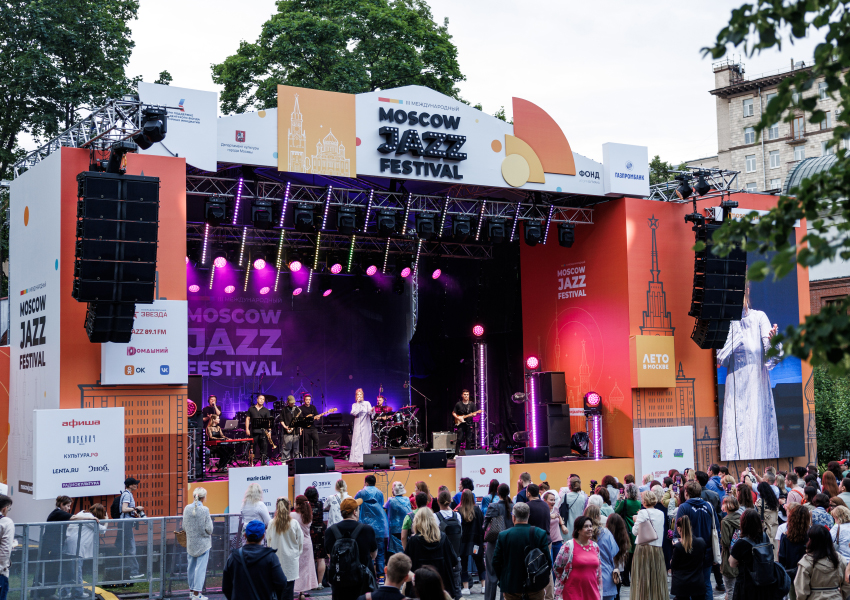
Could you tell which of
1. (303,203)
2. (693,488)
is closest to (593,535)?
(693,488)

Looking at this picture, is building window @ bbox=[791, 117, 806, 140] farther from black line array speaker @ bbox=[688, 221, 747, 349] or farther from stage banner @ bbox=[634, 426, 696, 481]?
stage banner @ bbox=[634, 426, 696, 481]

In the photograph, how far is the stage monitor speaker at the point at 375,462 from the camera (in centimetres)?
1412

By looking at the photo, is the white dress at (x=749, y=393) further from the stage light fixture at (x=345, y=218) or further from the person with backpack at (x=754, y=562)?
the person with backpack at (x=754, y=562)

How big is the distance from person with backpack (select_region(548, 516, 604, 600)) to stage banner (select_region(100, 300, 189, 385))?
7119 mm

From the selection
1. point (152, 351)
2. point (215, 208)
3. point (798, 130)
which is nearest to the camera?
point (152, 351)

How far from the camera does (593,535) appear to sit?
6859 millimetres

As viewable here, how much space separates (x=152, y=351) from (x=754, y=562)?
8624 millimetres

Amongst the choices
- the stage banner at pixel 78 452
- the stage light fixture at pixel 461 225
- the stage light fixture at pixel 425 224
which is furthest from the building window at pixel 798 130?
the stage banner at pixel 78 452

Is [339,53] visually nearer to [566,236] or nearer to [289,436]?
[566,236]

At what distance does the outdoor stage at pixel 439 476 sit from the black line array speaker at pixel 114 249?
9.08ft

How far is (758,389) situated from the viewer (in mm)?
17000

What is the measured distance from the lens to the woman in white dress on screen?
1670cm

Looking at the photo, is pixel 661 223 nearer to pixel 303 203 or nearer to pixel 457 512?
pixel 303 203

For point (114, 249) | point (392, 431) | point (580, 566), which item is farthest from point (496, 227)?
point (580, 566)
